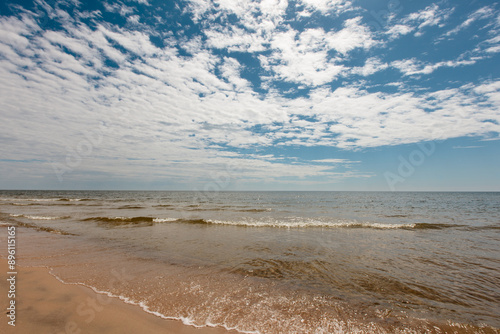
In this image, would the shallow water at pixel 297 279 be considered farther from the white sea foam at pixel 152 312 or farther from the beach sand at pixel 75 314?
the beach sand at pixel 75 314

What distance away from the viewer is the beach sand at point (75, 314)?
3781mm

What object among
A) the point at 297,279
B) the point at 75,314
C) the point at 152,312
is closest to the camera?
the point at 75,314

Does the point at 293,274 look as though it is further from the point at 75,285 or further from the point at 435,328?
the point at 75,285

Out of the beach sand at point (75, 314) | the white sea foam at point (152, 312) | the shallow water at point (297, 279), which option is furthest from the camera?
the shallow water at point (297, 279)

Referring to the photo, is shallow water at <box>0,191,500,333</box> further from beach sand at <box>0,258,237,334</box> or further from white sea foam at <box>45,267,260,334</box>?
beach sand at <box>0,258,237,334</box>

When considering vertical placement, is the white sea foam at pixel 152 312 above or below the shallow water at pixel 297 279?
above

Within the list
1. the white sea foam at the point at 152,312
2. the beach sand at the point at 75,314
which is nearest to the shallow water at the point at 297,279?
the white sea foam at the point at 152,312

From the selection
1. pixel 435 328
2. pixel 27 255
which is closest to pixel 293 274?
pixel 435 328

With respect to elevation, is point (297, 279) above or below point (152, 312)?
below

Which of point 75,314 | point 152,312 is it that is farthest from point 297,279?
point 75,314

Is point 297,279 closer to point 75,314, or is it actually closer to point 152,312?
point 152,312

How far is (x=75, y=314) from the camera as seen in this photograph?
13.9 feet

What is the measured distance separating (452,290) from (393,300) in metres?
2.13

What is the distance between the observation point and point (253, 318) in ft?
14.0
